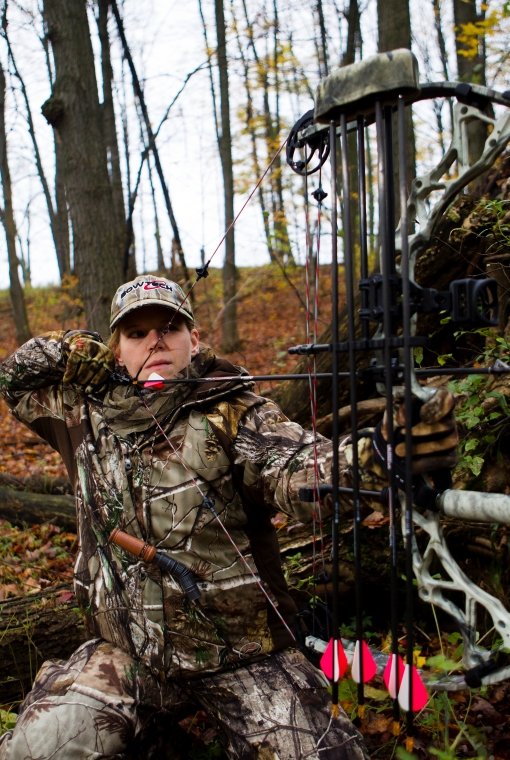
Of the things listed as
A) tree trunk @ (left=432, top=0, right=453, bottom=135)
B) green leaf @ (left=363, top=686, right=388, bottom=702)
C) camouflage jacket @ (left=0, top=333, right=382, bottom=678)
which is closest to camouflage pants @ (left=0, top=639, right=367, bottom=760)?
camouflage jacket @ (left=0, top=333, right=382, bottom=678)

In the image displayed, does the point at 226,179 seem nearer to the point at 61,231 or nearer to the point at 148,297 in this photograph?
the point at 61,231

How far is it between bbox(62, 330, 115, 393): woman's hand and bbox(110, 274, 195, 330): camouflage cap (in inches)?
5.6

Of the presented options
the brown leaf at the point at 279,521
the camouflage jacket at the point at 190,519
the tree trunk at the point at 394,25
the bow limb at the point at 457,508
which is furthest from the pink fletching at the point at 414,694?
the tree trunk at the point at 394,25

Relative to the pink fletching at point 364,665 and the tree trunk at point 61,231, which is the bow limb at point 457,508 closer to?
the pink fletching at point 364,665

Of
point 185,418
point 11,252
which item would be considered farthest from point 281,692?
point 11,252

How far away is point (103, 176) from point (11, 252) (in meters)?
9.15

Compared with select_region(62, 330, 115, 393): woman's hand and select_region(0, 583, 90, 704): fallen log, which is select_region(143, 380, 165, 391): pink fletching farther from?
select_region(0, 583, 90, 704): fallen log

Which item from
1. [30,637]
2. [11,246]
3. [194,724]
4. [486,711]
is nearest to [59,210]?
[11,246]

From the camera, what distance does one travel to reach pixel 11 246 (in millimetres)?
14508

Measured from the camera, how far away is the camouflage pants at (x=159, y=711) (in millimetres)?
2211

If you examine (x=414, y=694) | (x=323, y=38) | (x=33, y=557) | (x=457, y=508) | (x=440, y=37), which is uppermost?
(x=440, y=37)

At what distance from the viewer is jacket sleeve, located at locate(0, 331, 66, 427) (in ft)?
9.68

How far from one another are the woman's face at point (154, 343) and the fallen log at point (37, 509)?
2664mm

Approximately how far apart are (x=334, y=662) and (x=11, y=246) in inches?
575
